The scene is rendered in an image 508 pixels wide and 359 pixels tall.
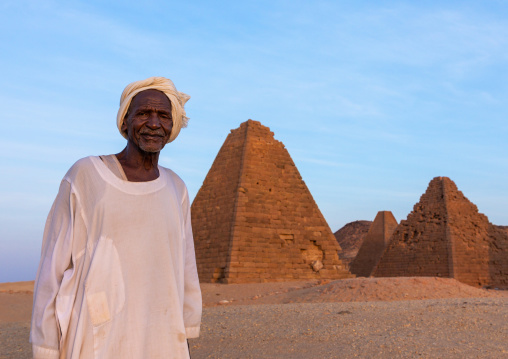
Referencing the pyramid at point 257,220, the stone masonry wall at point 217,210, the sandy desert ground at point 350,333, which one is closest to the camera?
the sandy desert ground at point 350,333

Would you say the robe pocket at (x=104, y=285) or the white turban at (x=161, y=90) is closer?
the robe pocket at (x=104, y=285)

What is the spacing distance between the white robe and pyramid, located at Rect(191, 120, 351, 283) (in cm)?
1606

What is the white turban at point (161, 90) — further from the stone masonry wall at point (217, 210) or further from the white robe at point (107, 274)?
the stone masonry wall at point (217, 210)

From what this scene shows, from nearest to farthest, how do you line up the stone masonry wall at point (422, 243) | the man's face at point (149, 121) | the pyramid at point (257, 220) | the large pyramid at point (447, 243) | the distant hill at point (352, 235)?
the man's face at point (149, 121)
the pyramid at point (257, 220)
the large pyramid at point (447, 243)
the stone masonry wall at point (422, 243)
the distant hill at point (352, 235)

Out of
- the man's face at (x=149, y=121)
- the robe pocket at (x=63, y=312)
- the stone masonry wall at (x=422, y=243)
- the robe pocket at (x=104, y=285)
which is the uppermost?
the stone masonry wall at (x=422, y=243)

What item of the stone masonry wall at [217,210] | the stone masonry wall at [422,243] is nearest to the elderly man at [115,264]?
the stone masonry wall at [217,210]

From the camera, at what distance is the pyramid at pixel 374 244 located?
40781 mm

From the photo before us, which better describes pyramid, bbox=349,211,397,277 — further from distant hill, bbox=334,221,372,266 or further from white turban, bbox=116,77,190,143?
white turban, bbox=116,77,190,143

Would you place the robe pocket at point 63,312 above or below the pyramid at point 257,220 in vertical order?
below

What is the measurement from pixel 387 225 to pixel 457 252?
11010mm

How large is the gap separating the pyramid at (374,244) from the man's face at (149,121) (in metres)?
38.3

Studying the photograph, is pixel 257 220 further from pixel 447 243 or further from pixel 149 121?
pixel 149 121

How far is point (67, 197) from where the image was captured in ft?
7.93

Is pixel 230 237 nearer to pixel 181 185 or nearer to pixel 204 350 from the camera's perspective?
pixel 204 350
